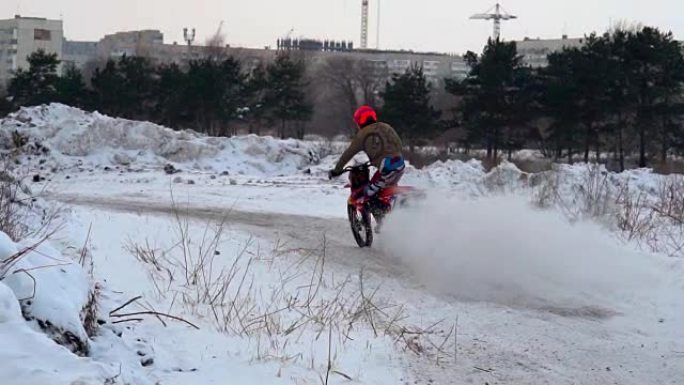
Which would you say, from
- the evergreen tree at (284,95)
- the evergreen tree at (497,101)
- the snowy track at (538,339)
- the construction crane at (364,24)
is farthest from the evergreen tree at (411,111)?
the construction crane at (364,24)

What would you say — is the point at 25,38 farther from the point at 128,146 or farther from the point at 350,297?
the point at 350,297

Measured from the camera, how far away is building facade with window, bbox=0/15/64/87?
396 feet

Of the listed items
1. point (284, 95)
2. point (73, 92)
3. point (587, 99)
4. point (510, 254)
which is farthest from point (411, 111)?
point (510, 254)

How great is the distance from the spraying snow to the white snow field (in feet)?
0.08

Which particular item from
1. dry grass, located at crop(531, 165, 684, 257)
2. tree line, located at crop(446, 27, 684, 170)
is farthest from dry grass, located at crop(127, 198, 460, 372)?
tree line, located at crop(446, 27, 684, 170)

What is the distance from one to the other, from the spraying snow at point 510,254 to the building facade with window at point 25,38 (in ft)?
389

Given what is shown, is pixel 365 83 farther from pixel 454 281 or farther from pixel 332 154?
pixel 454 281

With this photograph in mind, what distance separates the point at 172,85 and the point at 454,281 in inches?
1936

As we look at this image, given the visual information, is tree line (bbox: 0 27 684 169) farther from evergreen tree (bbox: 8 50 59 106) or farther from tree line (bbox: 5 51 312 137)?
evergreen tree (bbox: 8 50 59 106)

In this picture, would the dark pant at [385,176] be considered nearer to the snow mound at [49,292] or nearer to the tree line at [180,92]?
the snow mound at [49,292]

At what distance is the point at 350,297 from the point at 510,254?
2.40 meters

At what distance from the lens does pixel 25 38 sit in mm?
122875

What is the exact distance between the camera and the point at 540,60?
359ft

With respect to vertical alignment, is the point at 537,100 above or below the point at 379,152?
above
